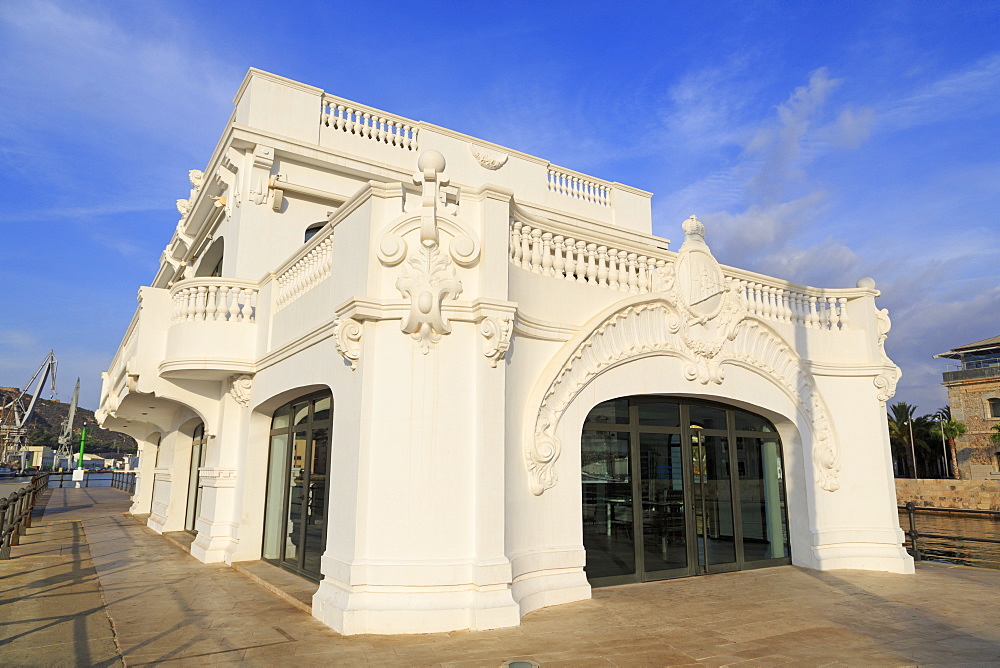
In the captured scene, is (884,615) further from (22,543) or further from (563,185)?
(22,543)

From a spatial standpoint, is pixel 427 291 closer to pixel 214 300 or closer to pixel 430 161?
pixel 430 161

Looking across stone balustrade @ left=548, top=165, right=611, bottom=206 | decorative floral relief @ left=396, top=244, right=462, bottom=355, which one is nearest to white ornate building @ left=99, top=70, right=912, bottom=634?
decorative floral relief @ left=396, top=244, right=462, bottom=355

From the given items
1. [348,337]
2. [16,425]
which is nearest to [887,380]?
[348,337]

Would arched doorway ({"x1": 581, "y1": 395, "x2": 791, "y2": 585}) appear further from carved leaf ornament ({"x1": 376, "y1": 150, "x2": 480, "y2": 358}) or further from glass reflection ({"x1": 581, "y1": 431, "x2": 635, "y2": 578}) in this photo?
carved leaf ornament ({"x1": 376, "y1": 150, "x2": 480, "y2": 358})

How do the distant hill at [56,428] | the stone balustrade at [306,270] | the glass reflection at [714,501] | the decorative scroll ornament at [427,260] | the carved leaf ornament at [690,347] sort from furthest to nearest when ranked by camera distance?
the distant hill at [56,428]
the glass reflection at [714,501]
the stone balustrade at [306,270]
the carved leaf ornament at [690,347]
the decorative scroll ornament at [427,260]

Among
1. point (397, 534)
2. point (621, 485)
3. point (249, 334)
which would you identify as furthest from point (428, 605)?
point (249, 334)

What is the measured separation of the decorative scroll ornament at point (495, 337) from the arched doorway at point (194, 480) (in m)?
9.70

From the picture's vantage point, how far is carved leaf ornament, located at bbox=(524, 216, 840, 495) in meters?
7.18

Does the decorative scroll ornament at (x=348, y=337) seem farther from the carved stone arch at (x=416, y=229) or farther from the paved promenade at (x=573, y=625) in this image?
the paved promenade at (x=573, y=625)

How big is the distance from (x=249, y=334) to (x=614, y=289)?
18.5 ft

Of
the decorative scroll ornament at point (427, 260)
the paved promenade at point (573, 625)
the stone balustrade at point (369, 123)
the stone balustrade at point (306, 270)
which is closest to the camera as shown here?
the paved promenade at point (573, 625)

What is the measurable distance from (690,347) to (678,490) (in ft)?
6.34

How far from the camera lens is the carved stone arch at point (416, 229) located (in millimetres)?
6351

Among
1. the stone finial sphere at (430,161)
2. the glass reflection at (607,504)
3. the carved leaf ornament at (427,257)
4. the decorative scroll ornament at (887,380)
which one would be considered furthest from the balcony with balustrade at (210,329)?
the decorative scroll ornament at (887,380)
